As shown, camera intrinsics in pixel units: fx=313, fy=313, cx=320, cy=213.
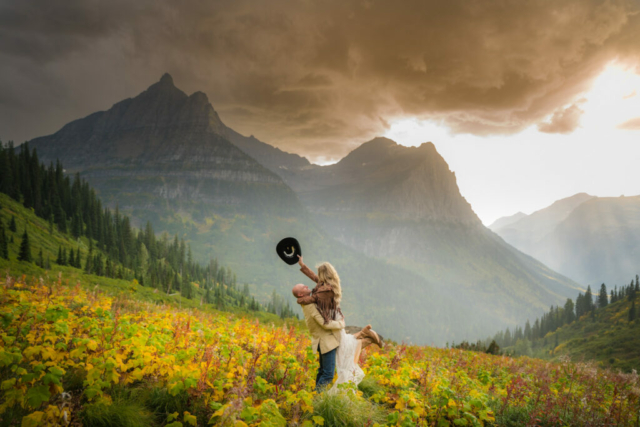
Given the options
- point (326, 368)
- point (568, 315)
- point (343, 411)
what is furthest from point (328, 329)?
point (568, 315)

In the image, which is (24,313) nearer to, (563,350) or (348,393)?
(348,393)

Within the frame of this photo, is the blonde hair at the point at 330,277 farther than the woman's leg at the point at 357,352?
No

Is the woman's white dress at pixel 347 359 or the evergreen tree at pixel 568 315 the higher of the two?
the woman's white dress at pixel 347 359

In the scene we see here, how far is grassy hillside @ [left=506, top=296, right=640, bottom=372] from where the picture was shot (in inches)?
2980

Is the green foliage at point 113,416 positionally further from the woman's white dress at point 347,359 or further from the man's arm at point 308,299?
the woman's white dress at point 347,359

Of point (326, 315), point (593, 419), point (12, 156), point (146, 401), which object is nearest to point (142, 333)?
point (146, 401)

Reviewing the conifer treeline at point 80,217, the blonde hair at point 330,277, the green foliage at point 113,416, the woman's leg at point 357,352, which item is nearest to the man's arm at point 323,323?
the blonde hair at point 330,277

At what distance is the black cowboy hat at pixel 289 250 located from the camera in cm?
768

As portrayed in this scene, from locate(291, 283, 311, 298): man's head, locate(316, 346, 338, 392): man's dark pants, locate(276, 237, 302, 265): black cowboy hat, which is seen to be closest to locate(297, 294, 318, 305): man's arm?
locate(291, 283, 311, 298): man's head

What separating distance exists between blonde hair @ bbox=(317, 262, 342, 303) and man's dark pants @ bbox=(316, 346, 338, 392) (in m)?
1.27

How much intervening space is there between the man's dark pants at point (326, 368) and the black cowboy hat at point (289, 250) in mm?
2324

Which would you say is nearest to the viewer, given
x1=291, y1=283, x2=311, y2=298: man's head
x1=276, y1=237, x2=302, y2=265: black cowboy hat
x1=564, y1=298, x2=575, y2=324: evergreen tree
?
x1=291, y1=283, x2=311, y2=298: man's head

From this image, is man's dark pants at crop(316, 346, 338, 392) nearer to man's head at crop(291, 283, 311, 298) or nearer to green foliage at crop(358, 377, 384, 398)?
green foliage at crop(358, 377, 384, 398)

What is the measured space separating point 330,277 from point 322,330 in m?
1.24
